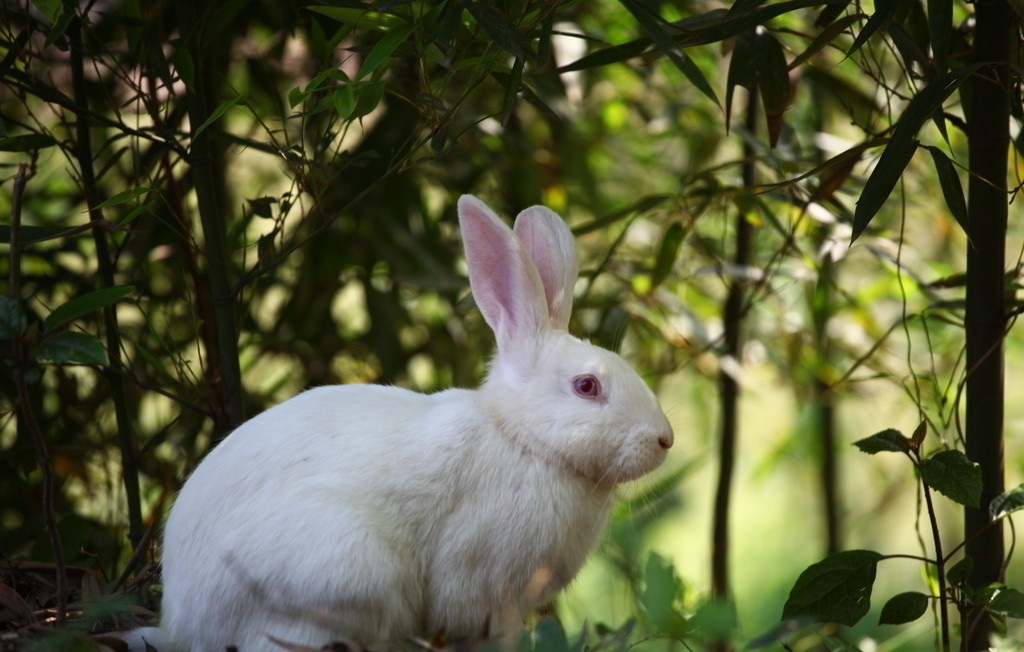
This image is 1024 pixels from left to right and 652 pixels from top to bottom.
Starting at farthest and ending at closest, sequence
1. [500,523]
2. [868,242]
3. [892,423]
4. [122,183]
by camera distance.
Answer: [892,423] < [122,183] < [868,242] < [500,523]

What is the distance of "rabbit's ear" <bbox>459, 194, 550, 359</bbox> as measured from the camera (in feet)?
5.83

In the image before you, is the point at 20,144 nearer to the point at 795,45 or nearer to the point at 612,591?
the point at 612,591

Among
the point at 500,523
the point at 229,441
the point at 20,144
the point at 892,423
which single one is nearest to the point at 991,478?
the point at 500,523

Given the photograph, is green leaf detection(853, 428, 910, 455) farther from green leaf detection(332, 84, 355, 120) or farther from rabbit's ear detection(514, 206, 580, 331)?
green leaf detection(332, 84, 355, 120)

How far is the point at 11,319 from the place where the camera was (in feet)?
4.48

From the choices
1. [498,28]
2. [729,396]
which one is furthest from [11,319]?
[729,396]

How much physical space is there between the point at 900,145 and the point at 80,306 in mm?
1079

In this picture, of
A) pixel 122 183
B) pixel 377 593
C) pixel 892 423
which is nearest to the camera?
pixel 377 593

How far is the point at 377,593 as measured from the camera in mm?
1539

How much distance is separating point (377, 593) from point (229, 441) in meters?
0.36

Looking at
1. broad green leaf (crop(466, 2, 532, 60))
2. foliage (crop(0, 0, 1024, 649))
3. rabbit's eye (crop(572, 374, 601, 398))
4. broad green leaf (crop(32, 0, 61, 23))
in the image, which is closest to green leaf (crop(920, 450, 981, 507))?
foliage (crop(0, 0, 1024, 649))

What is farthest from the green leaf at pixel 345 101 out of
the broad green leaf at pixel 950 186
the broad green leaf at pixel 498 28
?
the broad green leaf at pixel 950 186

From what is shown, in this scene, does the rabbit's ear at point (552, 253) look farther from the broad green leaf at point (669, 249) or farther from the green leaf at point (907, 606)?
the green leaf at point (907, 606)

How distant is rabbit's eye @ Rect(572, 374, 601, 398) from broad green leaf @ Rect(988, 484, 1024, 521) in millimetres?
580
